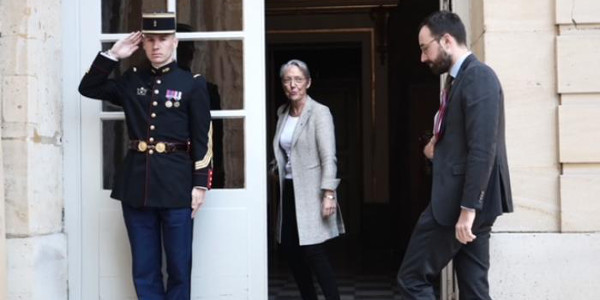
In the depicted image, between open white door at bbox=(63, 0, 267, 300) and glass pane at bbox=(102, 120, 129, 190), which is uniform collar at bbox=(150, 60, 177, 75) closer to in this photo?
open white door at bbox=(63, 0, 267, 300)

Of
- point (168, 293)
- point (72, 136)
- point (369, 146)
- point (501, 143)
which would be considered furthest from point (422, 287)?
point (369, 146)

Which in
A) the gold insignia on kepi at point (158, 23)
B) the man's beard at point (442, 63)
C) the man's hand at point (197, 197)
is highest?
the gold insignia on kepi at point (158, 23)

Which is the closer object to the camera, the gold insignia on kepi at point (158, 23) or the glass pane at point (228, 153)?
the gold insignia on kepi at point (158, 23)

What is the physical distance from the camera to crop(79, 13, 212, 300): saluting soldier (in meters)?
4.62

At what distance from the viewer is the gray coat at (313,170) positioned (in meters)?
5.09

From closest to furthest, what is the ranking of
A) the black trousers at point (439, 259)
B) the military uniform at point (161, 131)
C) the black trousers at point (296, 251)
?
the black trousers at point (439, 259)
the military uniform at point (161, 131)
the black trousers at point (296, 251)

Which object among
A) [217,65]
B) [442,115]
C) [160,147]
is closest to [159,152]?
[160,147]

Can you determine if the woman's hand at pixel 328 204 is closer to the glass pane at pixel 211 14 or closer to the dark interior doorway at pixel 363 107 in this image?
the glass pane at pixel 211 14

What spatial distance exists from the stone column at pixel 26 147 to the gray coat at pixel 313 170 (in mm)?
1411

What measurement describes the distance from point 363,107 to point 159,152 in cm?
671

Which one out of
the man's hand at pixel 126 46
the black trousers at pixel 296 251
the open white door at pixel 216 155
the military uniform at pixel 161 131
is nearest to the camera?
the military uniform at pixel 161 131

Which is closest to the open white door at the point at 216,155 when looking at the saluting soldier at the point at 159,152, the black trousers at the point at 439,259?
the saluting soldier at the point at 159,152

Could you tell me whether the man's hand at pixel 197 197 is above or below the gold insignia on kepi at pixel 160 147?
below

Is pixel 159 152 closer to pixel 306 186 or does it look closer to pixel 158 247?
pixel 158 247
